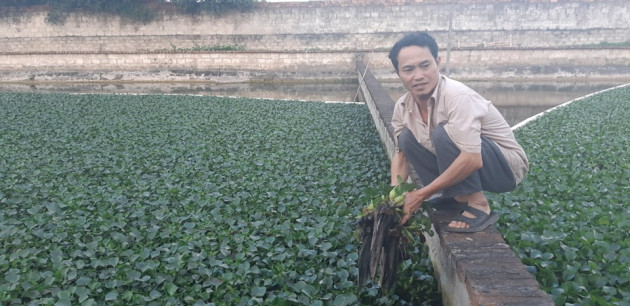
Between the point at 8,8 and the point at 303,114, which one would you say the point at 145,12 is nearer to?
the point at 8,8

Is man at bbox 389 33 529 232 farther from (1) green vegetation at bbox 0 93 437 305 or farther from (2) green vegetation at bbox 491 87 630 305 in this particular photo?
(1) green vegetation at bbox 0 93 437 305

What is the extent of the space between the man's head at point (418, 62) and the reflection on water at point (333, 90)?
10.5 meters

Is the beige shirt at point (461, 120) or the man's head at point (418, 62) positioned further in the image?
the man's head at point (418, 62)

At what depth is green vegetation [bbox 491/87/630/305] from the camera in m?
2.33

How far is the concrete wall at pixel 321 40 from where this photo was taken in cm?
1914

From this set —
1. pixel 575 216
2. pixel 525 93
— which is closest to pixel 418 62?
pixel 575 216

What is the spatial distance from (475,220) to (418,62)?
990 mm

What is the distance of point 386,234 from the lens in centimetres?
235

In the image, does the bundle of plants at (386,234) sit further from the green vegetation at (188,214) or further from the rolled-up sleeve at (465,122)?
the rolled-up sleeve at (465,122)

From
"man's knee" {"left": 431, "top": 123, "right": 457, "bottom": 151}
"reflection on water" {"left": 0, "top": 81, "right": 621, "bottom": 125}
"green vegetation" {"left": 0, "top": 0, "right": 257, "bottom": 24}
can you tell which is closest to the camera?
"man's knee" {"left": 431, "top": 123, "right": 457, "bottom": 151}

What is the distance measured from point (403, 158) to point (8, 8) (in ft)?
86.3

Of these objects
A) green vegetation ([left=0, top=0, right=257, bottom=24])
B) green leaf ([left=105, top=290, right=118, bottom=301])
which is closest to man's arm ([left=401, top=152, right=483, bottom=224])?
green leaf ([left=105, top=290, right=118, bottom=301])

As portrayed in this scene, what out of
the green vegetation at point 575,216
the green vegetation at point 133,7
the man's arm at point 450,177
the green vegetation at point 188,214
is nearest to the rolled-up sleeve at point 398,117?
the man's arm at point 450,177

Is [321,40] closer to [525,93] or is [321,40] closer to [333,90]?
[333,90]
